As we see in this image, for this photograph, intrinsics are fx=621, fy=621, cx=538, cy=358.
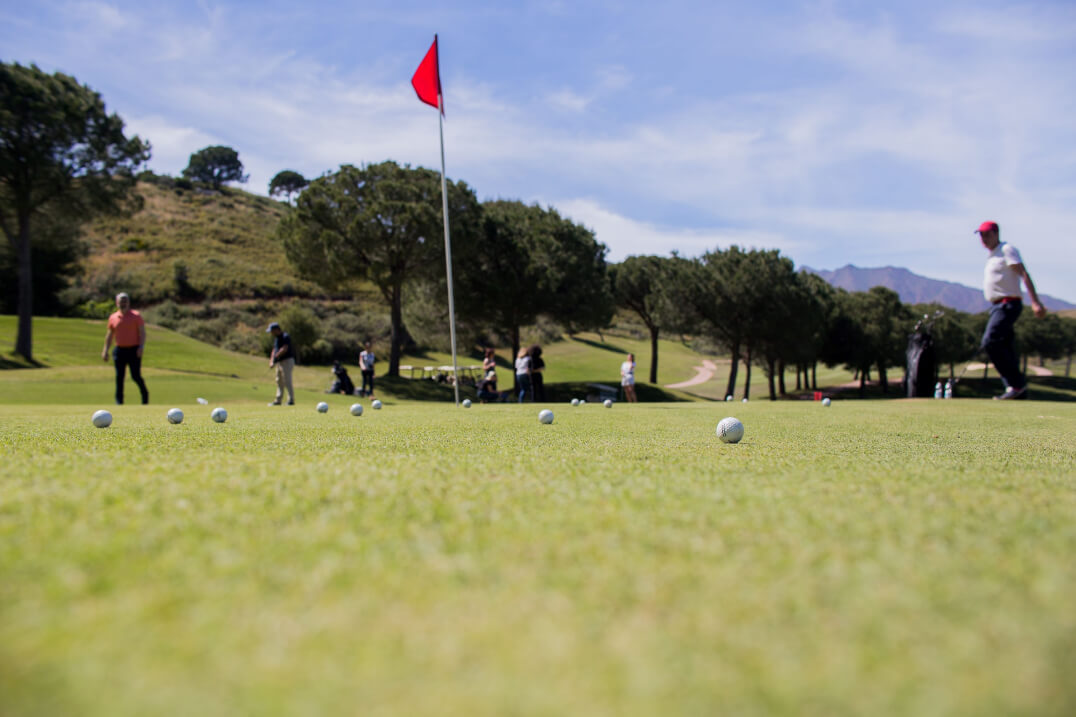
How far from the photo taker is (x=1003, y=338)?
9.83 m

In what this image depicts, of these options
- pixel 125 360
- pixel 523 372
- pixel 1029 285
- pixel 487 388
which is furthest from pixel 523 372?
pixel 1029 285

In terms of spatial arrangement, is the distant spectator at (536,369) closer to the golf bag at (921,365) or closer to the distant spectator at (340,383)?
the distant spectator at (340,383)

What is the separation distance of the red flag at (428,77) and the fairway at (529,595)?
674 inches

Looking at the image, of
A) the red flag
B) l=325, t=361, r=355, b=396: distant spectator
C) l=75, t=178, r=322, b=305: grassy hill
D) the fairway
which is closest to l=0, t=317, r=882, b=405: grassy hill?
l=325, t=361, r=355, b=396: distant spectator

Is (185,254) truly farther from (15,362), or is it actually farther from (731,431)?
(731,431)

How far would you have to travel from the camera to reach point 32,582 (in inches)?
68.4

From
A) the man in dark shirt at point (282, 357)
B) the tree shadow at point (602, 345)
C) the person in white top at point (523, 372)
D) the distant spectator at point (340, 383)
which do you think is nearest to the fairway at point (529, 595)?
the man in dark shirt at point (282, 357)

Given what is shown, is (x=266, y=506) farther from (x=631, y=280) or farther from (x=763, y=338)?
(x=631, y=280)

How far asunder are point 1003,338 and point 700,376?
2384 inches

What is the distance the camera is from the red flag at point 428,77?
18219 millimetres

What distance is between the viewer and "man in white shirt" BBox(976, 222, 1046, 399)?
9.39 m

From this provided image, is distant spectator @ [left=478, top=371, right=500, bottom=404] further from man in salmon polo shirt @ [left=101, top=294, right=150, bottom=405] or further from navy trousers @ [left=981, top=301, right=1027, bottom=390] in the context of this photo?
navy trousers @ [left=981, top=301, right=1027, bottom=390]

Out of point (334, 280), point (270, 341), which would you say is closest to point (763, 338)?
point (334, 280)

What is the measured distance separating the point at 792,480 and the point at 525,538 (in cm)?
190
